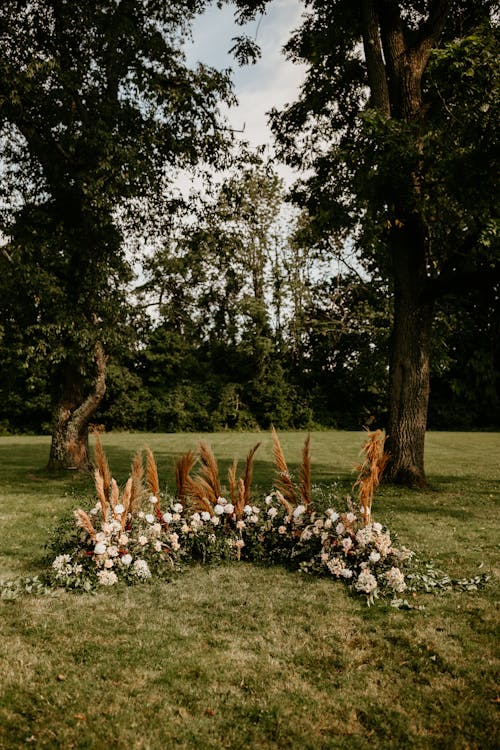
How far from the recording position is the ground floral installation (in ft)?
18.2

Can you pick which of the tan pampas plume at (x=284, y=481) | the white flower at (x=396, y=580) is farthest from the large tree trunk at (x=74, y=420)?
the white flower at (x=396, y=580)

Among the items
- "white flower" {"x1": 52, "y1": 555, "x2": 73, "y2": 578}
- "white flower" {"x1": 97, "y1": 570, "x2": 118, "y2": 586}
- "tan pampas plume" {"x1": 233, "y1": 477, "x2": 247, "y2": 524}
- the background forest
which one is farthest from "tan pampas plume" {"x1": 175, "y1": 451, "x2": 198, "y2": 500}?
the background forest

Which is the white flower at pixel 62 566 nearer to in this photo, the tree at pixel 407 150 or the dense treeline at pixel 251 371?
the tree at pixel 407 150

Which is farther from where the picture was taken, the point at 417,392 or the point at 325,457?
the point at 325,457

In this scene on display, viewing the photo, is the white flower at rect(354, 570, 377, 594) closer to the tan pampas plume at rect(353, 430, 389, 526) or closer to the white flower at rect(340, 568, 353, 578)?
the white flower at rect(340, 568, 353, 578)

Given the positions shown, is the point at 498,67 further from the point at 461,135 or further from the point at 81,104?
the point at 81,104

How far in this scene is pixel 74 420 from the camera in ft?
43.9

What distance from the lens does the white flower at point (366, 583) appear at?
529 cm

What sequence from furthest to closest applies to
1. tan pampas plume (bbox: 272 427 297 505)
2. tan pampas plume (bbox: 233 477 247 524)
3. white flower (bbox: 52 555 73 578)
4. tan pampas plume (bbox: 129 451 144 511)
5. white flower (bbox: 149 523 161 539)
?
tan pampas plume (bbox: 233 477 247 524), tan pampas plume (bbox: 272 427 297 505), tan pampas plume (bbox: 129 451 144 511), white flower (bbox: 149 523 161 539), white flower (bbox: 52 555 73 578)

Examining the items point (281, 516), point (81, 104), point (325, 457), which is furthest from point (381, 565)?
point (325, 457)

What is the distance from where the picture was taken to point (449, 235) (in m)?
11.8

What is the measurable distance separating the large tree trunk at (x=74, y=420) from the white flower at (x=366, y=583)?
31.1 ft

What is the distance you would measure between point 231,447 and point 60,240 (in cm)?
1315

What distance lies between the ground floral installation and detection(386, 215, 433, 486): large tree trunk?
18.1 feet
